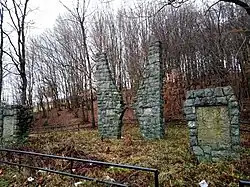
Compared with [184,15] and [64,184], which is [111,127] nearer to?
[64,184]

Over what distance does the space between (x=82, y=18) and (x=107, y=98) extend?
9.76 metres

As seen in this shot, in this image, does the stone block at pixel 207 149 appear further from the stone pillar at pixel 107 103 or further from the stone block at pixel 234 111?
the stone pillar at pixel 107 103

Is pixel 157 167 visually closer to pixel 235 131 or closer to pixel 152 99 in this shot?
pixel 235 131

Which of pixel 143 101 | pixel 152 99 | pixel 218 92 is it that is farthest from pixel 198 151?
pixel 143 101

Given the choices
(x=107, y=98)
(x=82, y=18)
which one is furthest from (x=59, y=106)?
(x=107, y=98)

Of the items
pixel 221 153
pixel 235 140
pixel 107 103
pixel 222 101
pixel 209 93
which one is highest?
pixel 209 93

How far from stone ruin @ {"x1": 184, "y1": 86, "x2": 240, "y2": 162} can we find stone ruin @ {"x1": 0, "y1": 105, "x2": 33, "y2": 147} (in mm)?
7694

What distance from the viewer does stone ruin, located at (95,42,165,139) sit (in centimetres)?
1316

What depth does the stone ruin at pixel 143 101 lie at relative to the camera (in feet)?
43.2

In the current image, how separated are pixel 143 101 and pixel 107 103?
6.24 ft

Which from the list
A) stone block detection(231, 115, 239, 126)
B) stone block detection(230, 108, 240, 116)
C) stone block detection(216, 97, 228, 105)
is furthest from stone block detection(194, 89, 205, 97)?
stone block detection(231, 115, 239, 126)

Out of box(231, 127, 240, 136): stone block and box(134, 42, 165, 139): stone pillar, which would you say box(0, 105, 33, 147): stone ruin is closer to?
box(134, 42, 165, 139): stone pillar

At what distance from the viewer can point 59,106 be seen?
33.0 metres

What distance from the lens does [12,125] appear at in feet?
40.3
